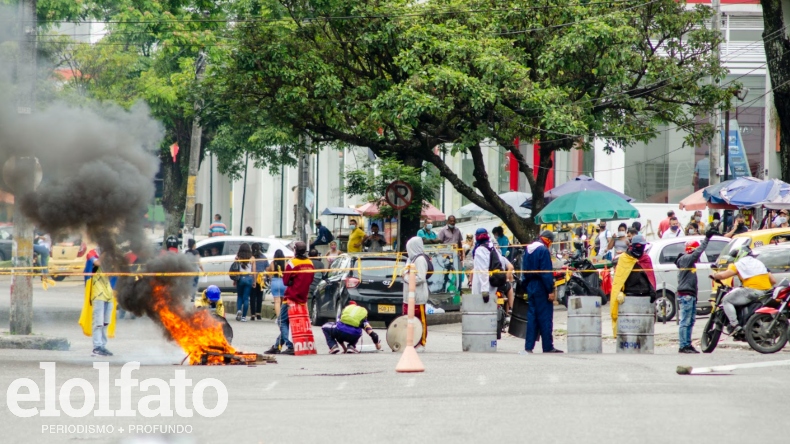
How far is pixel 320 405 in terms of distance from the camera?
1011 centimetres

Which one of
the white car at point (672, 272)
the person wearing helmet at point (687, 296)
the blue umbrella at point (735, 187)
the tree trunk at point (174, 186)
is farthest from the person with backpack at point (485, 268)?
the tree trunk at point (174, 186)

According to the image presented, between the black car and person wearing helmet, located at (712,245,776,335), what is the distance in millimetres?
5862

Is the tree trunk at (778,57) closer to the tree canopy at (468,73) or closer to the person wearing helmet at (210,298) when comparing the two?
the tree canopy at (468,73)

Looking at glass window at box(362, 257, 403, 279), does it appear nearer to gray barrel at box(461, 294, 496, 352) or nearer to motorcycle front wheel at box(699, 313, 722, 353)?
gray barrel at box(461, 294, 496, 352)

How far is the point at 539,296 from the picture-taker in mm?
15406

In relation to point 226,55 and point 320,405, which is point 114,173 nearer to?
point 320,405

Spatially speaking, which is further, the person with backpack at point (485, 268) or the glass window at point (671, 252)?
the glass window at point (671, 252)

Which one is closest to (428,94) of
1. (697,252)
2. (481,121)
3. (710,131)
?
(481,121)

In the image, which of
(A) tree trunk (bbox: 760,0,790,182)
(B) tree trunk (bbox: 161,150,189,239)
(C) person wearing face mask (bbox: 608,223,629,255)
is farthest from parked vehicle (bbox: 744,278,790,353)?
(B) tree trunk (bbox: 161,150,189,239)

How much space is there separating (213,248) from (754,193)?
575 inches

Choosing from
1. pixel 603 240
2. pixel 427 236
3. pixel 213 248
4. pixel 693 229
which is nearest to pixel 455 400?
pixel 693 229

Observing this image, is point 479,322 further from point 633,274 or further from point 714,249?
point 714,249

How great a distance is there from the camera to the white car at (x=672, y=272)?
20844mm

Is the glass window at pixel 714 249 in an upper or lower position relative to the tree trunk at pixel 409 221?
lower
